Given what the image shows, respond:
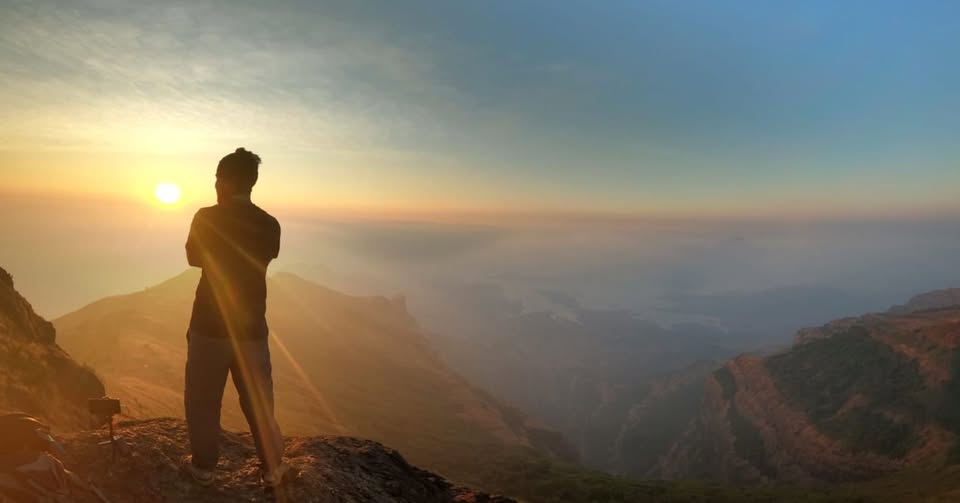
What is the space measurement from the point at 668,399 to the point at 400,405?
73.2 meters

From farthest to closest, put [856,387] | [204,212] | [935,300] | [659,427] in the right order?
1. [935,300]
2. [659,427]
3. [856,387]
4. [204,212]

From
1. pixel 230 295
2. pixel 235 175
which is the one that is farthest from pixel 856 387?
pixel 235 175

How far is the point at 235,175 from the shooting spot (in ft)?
17.3

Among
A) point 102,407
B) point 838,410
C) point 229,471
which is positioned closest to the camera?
point 102,407

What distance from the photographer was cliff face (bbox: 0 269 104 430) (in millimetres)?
12742

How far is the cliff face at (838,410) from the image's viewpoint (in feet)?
142

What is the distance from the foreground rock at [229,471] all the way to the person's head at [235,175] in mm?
3904

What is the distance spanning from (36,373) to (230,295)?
46.8ft

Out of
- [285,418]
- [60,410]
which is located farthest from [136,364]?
[60,410]

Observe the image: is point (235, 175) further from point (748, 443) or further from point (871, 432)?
point (748, 443)

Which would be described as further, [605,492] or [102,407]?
[605,492]

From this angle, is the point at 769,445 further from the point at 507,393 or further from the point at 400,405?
the point at 507,393

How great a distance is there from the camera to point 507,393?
6442 inches

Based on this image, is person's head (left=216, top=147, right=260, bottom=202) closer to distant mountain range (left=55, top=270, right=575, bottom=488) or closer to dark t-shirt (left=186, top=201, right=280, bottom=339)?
dark t-shirt (left=186, top=201, right=280, bottom=339)
